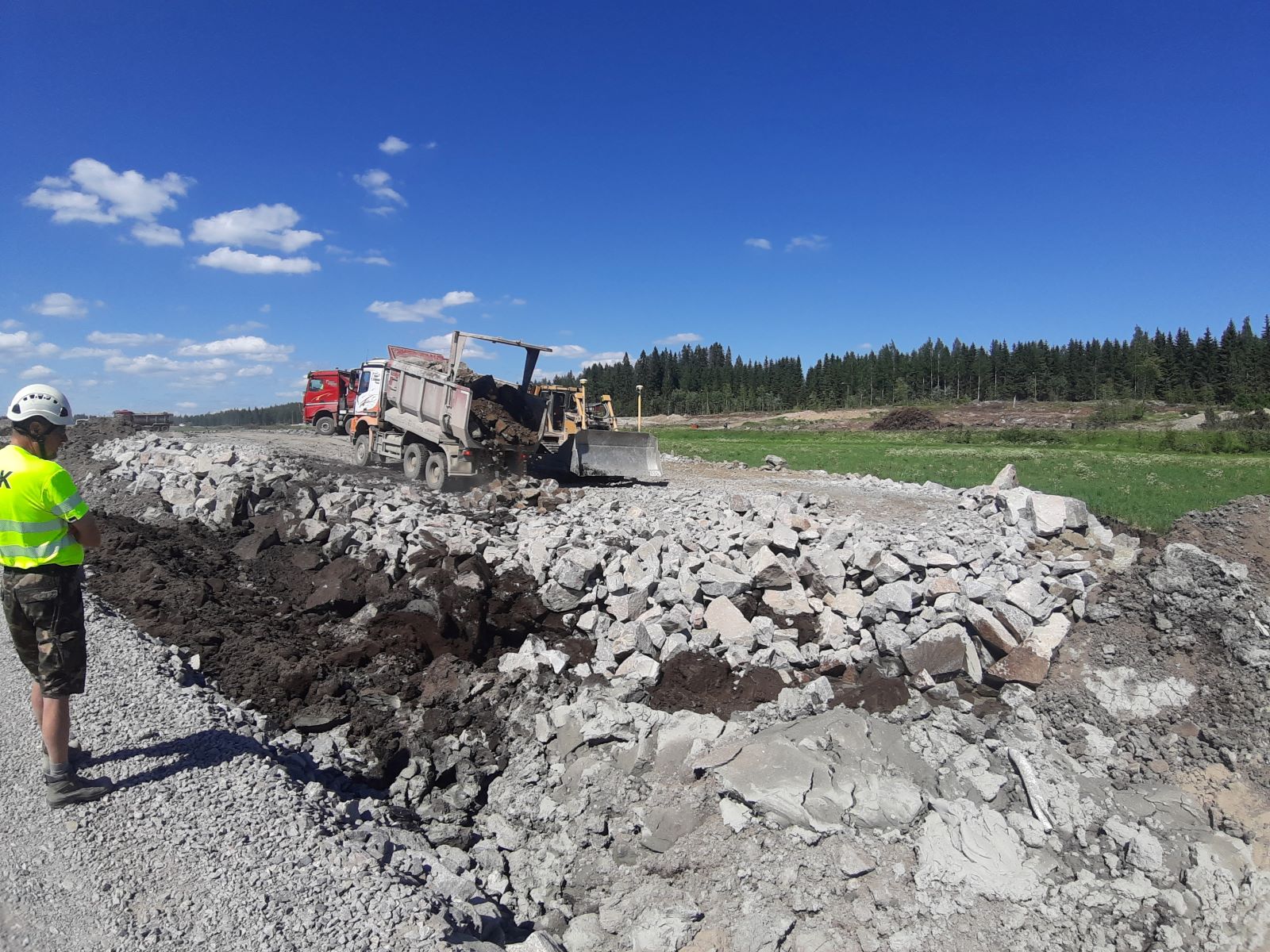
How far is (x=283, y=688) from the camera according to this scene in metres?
6.69

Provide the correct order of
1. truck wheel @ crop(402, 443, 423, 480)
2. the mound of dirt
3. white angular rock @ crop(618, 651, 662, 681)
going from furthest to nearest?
the mound of dirt
truck wheel @ crop(402, 443, 423, 480)
white angular rock @ crop(618, 651, 662, 681)

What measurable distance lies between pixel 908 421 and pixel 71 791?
62433 millimetres

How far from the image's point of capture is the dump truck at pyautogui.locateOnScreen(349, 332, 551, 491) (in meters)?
13.4

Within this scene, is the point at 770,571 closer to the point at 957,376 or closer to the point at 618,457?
the point at 618,457

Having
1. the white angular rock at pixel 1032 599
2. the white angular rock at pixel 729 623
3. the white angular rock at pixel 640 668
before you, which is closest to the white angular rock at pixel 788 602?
the white angular rock at pixel 729 623

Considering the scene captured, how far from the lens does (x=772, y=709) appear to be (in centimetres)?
621

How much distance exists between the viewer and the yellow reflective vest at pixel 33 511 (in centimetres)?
399

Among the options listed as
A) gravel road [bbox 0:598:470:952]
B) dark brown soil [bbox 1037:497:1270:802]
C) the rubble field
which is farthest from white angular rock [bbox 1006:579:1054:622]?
gravel road [bbox 0:598:470:952]

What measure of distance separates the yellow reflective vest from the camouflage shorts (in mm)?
103

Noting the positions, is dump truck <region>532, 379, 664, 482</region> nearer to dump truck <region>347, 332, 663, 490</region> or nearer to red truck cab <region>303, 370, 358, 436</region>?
dump truck <region>347, 332, 663, 490</region>

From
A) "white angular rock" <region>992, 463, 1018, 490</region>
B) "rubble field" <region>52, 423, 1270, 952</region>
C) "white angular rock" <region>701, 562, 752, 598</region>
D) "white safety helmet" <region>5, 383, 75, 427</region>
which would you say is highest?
"white safety helmet" <region>5, 383, 75, 427</region>

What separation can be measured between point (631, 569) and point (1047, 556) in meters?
4.91

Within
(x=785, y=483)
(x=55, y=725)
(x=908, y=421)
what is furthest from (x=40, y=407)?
(x=908, y=421)

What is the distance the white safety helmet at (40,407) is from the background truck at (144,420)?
21.4 m
